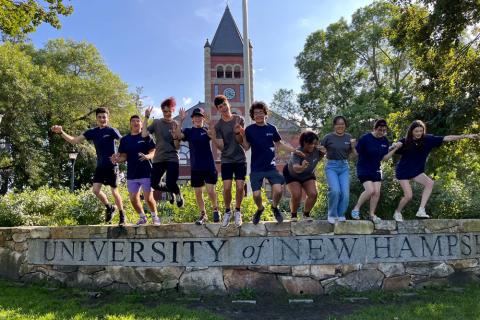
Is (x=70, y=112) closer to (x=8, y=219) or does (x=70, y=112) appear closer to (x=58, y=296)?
(x=8, y=219)

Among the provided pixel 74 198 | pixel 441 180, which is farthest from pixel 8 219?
pixel 441 180

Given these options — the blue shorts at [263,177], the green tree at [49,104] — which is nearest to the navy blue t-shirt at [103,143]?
the blue shorts at [263,177]

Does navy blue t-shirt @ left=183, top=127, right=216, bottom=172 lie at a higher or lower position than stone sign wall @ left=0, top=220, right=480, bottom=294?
higher

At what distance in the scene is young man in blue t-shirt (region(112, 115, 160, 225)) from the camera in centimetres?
543

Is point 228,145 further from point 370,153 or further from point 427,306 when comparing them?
point 427,306

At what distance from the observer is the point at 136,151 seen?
5473 mm

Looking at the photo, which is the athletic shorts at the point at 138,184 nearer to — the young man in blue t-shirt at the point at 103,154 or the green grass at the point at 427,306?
the young man in blue t-shirt at the point at 103,154

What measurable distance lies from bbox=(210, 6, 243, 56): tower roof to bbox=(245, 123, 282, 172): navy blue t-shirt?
113 feet

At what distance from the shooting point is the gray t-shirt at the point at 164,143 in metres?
5.38

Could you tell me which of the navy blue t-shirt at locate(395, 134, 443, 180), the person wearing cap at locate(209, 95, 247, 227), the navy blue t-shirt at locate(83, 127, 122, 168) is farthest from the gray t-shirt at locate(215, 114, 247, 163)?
the navy blue t-shirt at locate(395, 134, 443, 180)

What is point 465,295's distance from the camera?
16.6 feet

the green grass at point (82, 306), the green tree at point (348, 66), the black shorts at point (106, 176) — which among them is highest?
the green tree at point (348, 66)

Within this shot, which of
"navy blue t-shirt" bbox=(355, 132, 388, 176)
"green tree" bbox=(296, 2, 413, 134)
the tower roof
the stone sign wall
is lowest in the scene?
the stone sign wall

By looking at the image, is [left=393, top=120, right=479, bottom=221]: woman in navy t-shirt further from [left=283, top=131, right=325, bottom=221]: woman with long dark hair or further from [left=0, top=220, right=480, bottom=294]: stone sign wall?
[left=283, top=131, right=325, bottom=221]: woman with long dark hair
